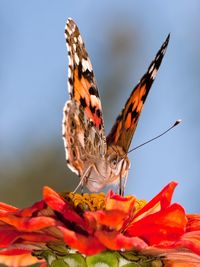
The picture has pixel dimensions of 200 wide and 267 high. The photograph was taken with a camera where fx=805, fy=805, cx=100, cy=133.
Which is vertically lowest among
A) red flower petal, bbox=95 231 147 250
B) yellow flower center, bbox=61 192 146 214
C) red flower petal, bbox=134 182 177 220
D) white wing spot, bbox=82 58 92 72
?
red flower petal, bbox=95 231 147 250

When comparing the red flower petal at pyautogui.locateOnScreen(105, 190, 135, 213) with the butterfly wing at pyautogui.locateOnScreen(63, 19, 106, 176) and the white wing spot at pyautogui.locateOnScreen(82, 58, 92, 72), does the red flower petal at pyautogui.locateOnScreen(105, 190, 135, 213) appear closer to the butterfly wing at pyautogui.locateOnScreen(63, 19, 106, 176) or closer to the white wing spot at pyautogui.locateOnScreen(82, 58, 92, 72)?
the butterfly wing at pyautogui.locateOnScreen(63, 19, 106, 176)

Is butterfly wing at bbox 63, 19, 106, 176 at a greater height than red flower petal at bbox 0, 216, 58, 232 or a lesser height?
greater

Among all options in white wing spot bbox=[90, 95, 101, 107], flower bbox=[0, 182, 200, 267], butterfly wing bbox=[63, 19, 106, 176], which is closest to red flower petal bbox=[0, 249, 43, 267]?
flower bbox=[0, 182, 200, 267]

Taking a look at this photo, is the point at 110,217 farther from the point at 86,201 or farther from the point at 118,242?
the point at 86,201

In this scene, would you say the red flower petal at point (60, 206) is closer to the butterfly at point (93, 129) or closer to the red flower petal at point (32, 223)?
the red flower petal at point (32, 223)

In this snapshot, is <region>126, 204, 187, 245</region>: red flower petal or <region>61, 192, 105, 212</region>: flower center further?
<region>61, 192, 105, 212</region>: flower center

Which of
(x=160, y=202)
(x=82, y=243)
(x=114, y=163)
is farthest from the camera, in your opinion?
(x=114, y=163)

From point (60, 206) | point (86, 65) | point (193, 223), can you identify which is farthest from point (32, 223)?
point (86, 65)
